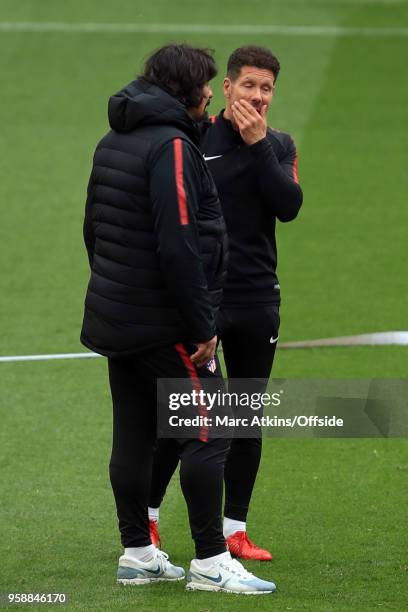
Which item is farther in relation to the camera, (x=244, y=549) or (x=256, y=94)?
(x=244, y=549)

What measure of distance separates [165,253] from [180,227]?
10 cm

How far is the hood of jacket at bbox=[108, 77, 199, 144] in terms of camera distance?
4.89 meters

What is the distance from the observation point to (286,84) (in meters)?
Answer: 15.6

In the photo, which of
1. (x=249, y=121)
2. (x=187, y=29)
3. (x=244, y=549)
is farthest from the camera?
(x=187, y=29)

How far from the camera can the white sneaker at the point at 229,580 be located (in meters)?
5.05

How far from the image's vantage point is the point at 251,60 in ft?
17.9

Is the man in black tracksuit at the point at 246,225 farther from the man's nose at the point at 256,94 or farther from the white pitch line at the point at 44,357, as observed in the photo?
the white pitch line at the point at 44,357

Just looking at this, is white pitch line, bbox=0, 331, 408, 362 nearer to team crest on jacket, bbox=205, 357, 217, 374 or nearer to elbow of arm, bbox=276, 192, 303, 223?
elbow of arm, bbox=276, 192, 303, 223

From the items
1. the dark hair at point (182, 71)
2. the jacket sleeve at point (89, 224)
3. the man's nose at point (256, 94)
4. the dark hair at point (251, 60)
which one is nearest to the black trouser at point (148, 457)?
the jacket sleeve at point (89, 224)

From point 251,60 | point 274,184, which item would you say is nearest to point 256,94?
point 251,60

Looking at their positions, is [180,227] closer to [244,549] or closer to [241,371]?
[241,371]

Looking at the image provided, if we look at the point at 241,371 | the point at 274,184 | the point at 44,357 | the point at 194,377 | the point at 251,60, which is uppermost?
the point at 251,60

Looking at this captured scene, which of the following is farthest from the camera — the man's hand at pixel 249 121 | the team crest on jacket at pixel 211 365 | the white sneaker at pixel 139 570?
the man's hand at pixel 249 121

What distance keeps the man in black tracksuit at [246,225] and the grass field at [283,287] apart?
29 centimetres
